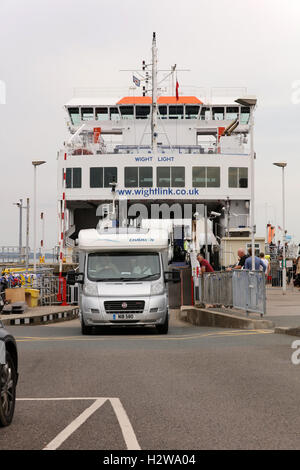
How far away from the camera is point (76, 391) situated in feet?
29.4

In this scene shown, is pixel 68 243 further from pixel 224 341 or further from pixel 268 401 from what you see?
pixel 268 401

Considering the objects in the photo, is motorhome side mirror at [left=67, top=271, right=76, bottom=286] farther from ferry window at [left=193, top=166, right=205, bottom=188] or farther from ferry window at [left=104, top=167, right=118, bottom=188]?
ferry window at [left=193, top=166, right=205, bottom=188]

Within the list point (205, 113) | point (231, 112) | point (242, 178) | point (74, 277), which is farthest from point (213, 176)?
point (74, 277)

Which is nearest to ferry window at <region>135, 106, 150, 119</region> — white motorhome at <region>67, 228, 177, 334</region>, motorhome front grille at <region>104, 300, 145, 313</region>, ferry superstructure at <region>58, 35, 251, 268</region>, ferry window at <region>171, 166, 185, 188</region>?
ferry superstructure at <region>58, 35, 251, 268</region>

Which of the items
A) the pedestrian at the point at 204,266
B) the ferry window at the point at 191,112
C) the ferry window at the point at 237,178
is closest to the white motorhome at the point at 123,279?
the pedestrian at the point at 204,266

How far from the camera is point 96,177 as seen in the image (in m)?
57.0

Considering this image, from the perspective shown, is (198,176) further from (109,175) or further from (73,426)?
(73,426)

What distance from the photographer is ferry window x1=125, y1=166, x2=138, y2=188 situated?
57438 mm

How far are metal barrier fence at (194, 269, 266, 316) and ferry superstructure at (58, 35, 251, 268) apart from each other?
102 feet

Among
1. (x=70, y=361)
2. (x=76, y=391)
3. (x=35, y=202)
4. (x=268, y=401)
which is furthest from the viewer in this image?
(x=35, y=202)

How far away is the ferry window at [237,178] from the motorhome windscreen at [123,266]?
39.8 m

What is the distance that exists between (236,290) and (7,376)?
13.7 meters
